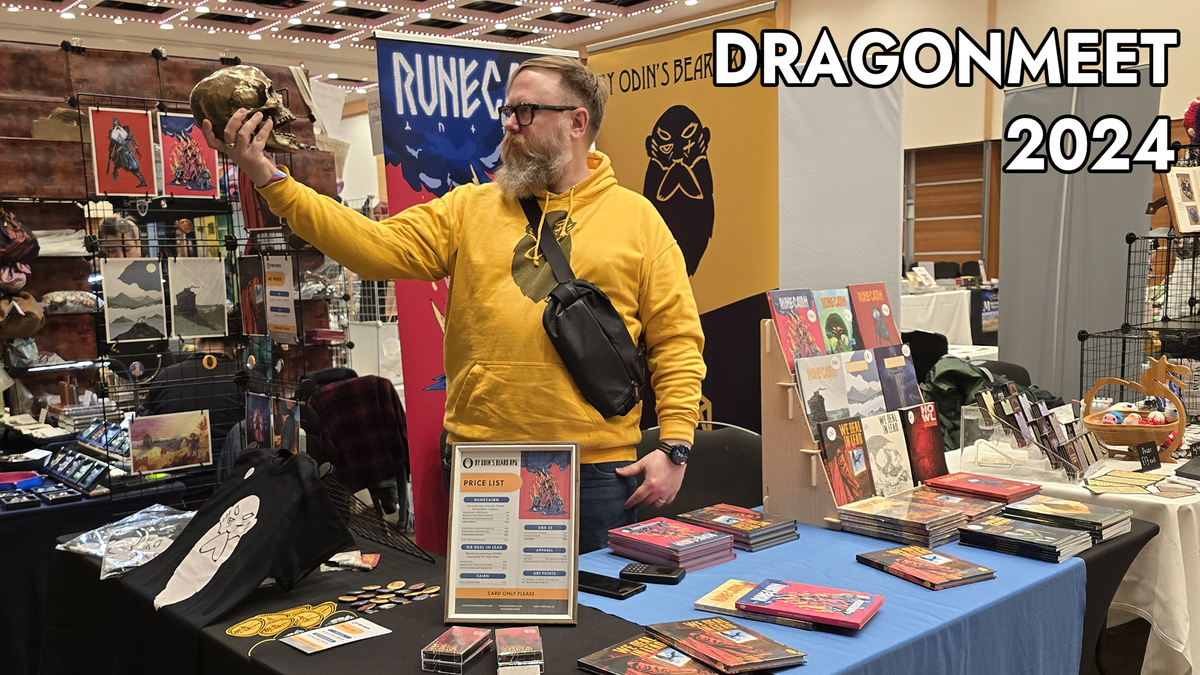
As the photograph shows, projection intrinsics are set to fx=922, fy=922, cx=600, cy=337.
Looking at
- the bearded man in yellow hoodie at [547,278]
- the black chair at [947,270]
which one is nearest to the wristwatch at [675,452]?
the bearded man in yellow hoodie at [547,278]

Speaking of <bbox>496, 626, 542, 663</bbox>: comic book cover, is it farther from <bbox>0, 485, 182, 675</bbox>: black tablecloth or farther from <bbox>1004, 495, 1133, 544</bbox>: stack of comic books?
<bbox>0, 485, 182, 675</bbox>: black tablecloth

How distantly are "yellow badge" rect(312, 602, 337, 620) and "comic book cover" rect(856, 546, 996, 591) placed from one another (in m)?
1.00

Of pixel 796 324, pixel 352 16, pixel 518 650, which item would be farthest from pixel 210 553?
pixel 352 16

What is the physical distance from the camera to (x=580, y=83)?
2.00 meters

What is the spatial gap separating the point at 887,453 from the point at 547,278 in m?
0.97

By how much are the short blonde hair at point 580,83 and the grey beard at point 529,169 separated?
118mm

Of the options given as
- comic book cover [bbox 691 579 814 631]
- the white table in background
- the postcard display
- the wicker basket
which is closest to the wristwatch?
comic book cover [bbox 691 579 814 631]

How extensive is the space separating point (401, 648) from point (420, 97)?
2.15m

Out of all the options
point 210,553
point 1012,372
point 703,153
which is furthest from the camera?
point 1012,372

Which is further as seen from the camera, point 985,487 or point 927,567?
point 985,487

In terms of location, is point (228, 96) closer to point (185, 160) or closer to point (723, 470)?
point (185, 160)

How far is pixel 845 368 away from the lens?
224cm

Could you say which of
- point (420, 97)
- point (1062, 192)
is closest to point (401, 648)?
point (420, 97)

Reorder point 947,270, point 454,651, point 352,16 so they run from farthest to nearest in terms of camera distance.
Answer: point 352,16 < point 947,270 < point 454,651
